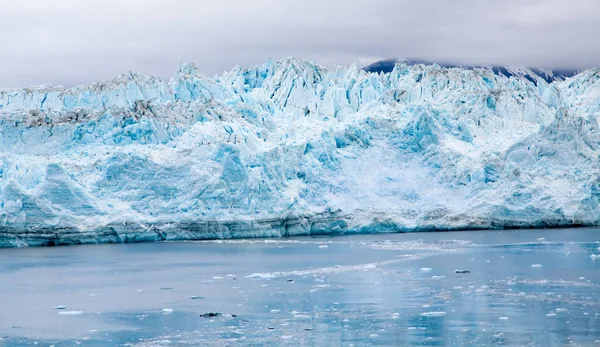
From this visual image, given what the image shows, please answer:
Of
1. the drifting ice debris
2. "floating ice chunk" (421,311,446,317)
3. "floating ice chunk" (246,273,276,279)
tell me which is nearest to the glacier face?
"floating ice chunk" (246,273,276,279)

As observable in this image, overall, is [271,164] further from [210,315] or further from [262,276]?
[210,315]

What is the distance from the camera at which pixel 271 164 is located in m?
34.2

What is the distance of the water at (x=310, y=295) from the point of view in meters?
13.8

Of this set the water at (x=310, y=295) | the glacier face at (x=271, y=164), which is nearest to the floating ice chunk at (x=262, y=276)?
the water at (x=310, y=295)

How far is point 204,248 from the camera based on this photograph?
3152 cm

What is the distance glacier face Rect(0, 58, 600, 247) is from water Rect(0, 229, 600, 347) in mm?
2314

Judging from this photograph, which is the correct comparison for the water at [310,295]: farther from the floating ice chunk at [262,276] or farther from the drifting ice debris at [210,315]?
the drifting ice debris at [210,315]

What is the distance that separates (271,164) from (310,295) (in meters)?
16.2

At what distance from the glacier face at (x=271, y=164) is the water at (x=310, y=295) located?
231 cm

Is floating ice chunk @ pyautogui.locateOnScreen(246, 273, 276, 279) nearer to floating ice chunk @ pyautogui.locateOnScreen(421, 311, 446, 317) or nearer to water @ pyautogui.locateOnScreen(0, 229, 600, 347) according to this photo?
water @ pyautogui.locateOnScreen(0, 229, 600, 347)

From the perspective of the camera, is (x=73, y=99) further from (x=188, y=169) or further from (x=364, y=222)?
(x=364, y=222)

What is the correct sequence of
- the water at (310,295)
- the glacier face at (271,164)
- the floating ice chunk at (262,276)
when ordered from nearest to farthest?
the water at (310,295) → the floating ice chunk at (262,276) → the glacier face at (271,164)

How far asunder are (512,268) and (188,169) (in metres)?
14.7

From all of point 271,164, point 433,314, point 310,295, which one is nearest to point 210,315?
point 310,295
